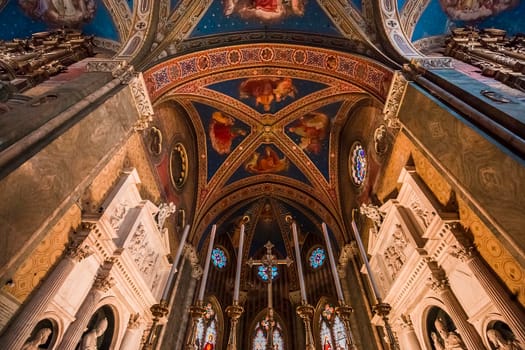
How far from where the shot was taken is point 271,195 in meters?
15.1

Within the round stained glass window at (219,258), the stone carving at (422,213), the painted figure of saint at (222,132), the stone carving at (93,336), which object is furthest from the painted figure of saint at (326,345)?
the painted figure of saint at (222,132)

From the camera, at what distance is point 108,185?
22.2ft

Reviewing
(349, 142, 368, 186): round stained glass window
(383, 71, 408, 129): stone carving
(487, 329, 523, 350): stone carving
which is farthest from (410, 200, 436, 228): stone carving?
(349, 142, 368, 186): round stained glass window

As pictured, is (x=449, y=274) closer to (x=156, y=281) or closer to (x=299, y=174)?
(x=156, y=281)

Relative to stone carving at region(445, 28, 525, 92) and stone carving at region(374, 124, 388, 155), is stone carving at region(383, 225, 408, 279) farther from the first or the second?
stone carving at region(445, 28, 525, 92)

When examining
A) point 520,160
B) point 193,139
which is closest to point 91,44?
point 193,139

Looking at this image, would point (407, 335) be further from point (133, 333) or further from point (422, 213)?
point (133, 333)

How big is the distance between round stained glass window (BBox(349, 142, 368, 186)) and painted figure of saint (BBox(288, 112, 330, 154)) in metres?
1.62

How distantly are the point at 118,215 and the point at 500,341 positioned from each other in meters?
7.47

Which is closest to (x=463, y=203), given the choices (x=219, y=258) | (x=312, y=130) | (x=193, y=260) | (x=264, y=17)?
(x=312, y=130)

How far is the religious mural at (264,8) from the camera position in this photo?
9.59 metres

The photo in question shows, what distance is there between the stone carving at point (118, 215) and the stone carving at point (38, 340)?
2185mm

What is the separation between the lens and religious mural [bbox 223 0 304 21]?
959 centimetres

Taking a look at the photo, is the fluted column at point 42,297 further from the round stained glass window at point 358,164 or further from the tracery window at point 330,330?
the tracery window at point 330,330
